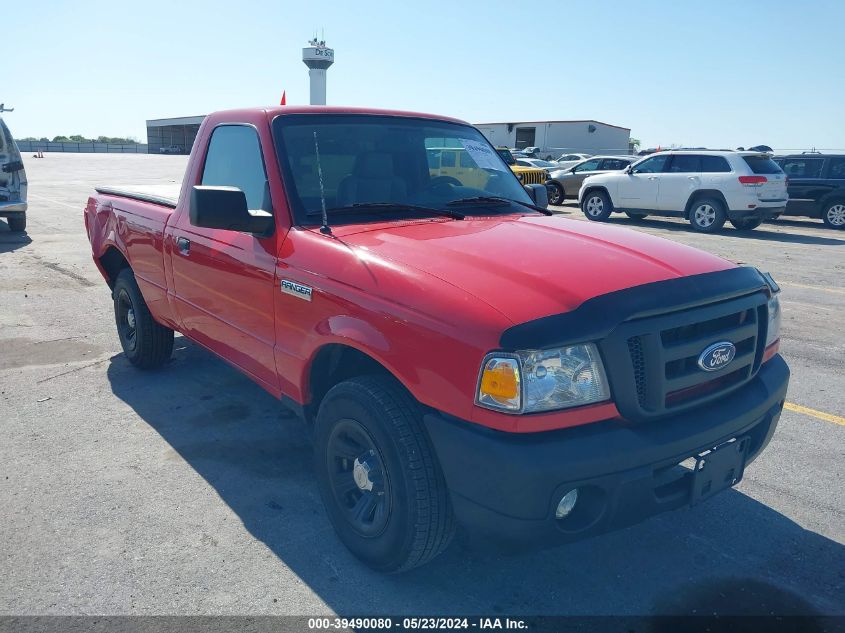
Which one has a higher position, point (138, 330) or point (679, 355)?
point (679, 355)

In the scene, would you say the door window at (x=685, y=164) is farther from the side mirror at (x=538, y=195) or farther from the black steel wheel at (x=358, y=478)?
the black steel wheel at (x=358, y=478)

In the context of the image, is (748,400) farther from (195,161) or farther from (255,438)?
(195,161)

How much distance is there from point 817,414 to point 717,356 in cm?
262

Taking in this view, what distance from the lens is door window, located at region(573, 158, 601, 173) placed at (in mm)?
21311

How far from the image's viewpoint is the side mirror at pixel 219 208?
302 centimetres

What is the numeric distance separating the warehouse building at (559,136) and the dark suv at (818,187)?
3030 centimetres

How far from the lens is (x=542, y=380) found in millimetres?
2299

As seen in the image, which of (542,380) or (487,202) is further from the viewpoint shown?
(487,202)

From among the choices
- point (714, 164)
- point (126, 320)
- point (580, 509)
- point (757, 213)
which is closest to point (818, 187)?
point (757, 213)

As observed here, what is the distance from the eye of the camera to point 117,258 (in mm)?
5586

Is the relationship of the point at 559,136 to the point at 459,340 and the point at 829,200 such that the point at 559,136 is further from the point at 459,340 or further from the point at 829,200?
the point at 459,340

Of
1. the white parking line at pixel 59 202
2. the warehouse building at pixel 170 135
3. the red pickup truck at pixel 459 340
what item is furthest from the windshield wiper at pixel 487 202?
the warehouse building at pixel 170 135

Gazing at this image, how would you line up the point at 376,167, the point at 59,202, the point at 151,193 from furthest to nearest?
the point at 59,202
the point at 151,193
the point at 376,167

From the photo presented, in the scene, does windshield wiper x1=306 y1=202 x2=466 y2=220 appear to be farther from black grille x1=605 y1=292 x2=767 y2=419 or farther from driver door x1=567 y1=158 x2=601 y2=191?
driver door x1=567 y1=158 x2=601 y2=191
